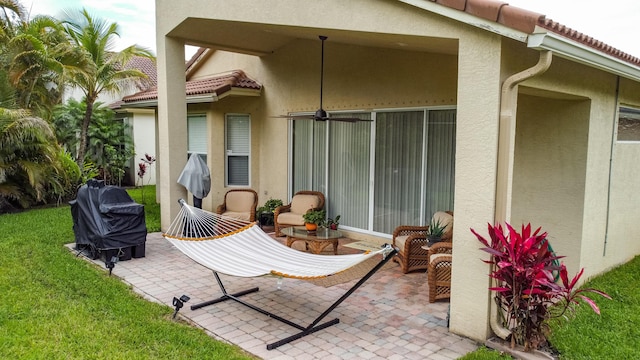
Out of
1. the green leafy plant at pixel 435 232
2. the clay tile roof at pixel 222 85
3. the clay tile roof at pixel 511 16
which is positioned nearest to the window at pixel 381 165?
the green leafy plant at pixel 435 232

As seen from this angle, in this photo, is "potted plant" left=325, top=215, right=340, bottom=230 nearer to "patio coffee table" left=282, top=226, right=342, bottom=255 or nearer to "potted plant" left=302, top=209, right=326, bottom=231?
"potted plant" left=302, top=209, right=326, bottom=231

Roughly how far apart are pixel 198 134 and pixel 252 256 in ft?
24.4

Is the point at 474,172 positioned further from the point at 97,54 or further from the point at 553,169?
the point at 97,54

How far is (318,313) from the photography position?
5.96 metres

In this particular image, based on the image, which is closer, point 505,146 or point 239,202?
point 505,146

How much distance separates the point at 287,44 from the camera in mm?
Answer: 11031

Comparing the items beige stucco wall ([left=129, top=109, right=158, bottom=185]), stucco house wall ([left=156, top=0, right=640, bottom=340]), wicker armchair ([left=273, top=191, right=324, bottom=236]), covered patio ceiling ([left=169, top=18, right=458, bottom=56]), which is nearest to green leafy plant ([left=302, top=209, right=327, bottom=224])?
wicker armchair ([left=273, top=191, right=324, bottom=236])

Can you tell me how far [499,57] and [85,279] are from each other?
249 inches

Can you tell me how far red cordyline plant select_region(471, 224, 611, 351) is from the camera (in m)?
4.55

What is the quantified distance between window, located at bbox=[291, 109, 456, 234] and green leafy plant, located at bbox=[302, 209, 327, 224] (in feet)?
2.93

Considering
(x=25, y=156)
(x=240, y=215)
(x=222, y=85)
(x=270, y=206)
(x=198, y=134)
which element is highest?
(x=222, y=85)

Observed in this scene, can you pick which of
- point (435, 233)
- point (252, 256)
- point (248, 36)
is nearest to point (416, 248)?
point (435, 233)

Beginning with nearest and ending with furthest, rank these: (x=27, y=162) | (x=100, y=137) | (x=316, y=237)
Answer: (x=316, y=237), (x=27, y=162), (x=100, y=137)

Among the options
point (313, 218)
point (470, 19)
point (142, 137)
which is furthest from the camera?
point (142, 137)
